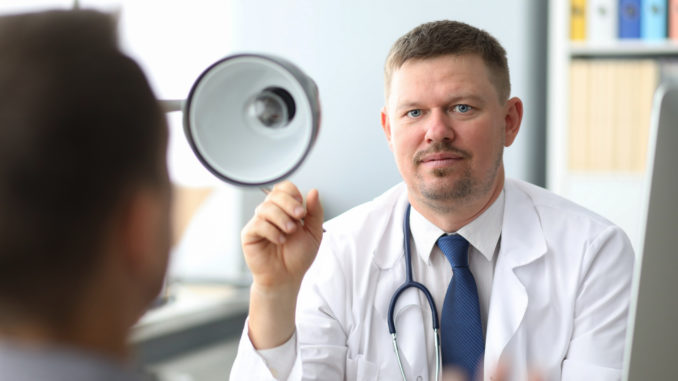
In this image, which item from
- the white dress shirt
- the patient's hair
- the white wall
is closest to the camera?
the patient's hair

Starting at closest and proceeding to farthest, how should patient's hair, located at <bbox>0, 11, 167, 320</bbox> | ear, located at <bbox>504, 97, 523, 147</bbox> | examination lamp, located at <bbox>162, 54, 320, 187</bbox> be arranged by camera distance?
patient's hair, located at <bbox>0, 11, 167, 320</bbox>, examination lamp, located at <bbox>162, 54, 320, 187</bbox>, ear, located at <bbox>504, 97, 523, 147</bbox>

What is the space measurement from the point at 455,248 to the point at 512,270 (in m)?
0.13

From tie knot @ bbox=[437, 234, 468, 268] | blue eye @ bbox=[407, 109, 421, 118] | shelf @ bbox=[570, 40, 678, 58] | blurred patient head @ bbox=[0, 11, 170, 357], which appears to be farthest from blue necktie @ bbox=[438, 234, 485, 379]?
shelf @ bbox=[570, 40, 678, 58]

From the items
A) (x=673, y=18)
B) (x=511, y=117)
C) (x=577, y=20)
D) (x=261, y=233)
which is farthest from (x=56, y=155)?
(x=673, y=18)

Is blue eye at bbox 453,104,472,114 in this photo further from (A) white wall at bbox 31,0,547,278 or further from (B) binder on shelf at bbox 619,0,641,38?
(B) binder on shelf at bbox 619,0,641,38

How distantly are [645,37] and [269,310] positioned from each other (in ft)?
6.69

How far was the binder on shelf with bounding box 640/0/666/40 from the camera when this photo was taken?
253 cm

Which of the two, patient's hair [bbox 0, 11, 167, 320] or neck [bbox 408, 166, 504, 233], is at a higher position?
patient's hair [bbox 0, 11, 167, 320]

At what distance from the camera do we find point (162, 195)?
59 centimetres

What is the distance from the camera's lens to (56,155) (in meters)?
0.52

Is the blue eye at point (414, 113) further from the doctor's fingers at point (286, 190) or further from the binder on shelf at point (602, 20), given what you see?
the binder on shelf at point (602, 20)

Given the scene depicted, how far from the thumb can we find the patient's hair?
1.93 feet

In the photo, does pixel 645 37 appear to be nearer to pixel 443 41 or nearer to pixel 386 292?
pixel 443 41

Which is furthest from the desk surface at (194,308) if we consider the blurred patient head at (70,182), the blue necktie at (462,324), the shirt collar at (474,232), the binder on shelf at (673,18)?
the binder on shelf at (673,18)
